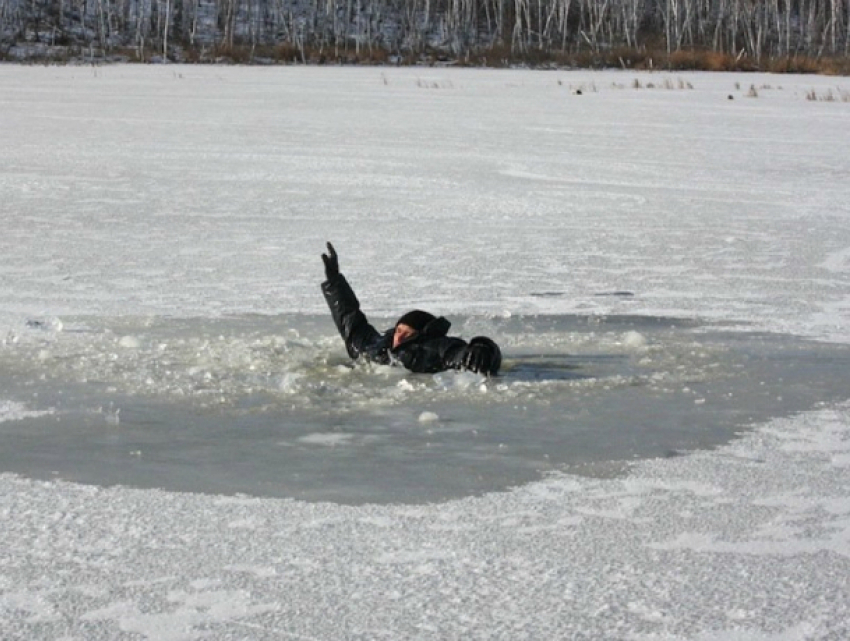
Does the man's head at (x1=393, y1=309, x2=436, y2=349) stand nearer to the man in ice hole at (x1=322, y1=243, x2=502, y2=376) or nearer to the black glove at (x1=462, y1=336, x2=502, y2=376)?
the man in ice hole at (x1=322, y1=243, x2=502, y2=376)

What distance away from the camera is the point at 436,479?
3.90 metres

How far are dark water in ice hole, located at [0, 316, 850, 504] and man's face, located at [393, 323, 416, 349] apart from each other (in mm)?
123

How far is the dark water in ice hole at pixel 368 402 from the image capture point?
13.1 ft

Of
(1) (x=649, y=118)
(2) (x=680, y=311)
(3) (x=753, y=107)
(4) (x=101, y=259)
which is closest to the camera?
(2) (x=680, y=311)

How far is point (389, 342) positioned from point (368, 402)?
1.92ft

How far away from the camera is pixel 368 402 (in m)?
4.85

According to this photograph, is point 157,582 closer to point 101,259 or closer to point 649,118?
point 101,259

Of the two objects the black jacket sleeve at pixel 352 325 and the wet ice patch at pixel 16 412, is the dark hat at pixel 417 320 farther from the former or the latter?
the wet ice patch at pixel 16 412

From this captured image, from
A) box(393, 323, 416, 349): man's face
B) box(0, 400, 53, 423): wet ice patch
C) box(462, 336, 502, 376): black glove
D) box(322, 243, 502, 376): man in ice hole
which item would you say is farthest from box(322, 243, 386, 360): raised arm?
box(0, 400, 53, 423): wet ice patch

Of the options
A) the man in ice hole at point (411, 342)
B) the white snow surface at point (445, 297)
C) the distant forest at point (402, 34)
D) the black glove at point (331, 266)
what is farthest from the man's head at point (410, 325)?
the distant forest at point (402, 34)

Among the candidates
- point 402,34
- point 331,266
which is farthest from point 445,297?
point 402,34

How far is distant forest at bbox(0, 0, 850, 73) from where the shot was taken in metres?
45.6

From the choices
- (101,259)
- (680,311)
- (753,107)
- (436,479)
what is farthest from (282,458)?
(753,107)

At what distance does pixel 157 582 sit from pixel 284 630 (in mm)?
397
